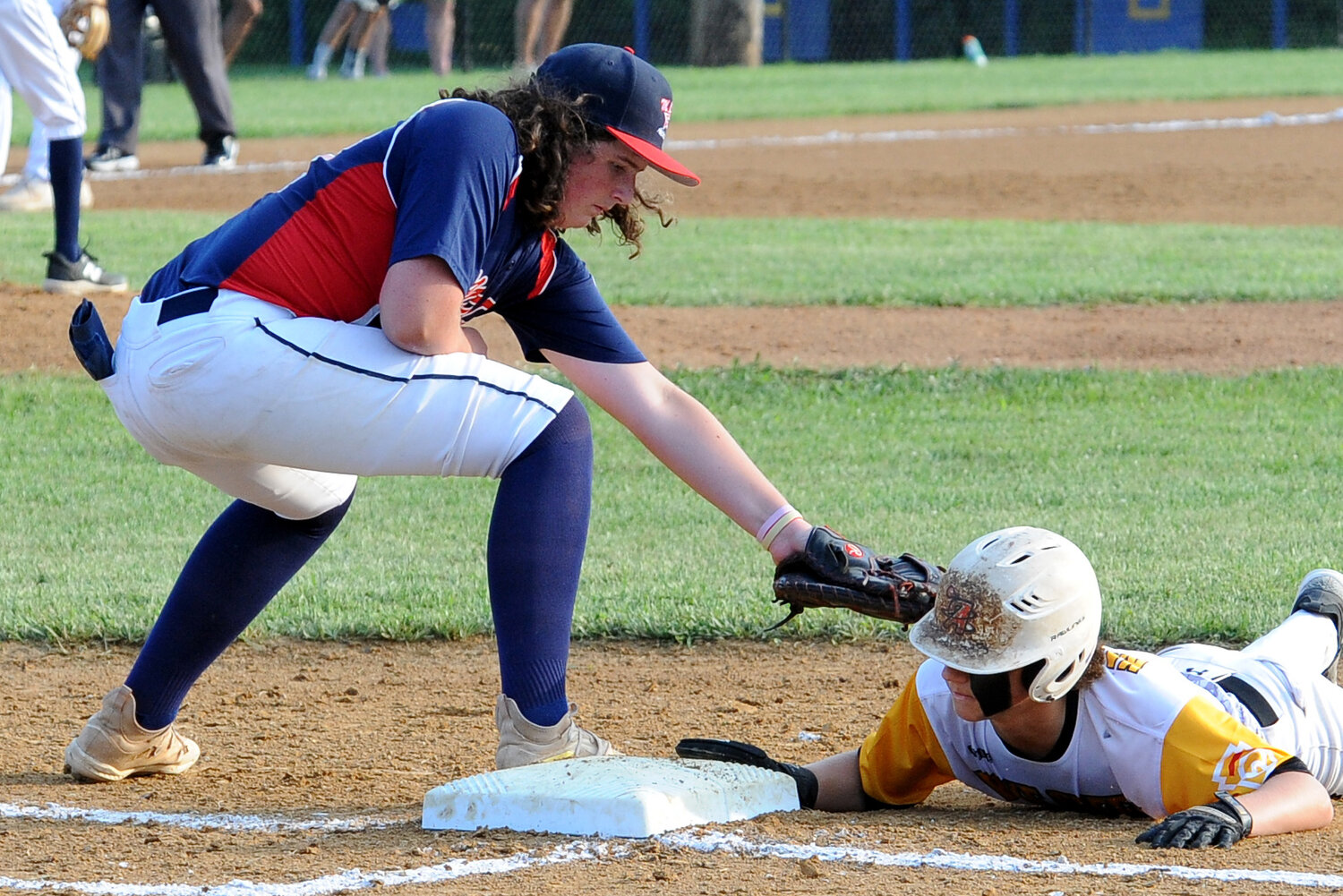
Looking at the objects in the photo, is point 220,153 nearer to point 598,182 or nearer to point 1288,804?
point 598,182

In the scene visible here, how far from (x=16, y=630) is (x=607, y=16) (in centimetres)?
2959

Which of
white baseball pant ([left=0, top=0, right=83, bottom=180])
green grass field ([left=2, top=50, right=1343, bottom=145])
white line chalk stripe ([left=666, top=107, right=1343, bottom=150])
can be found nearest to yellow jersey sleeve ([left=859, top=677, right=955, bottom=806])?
white baseball pant ([left=0, top=0, right=83, bottom=180])

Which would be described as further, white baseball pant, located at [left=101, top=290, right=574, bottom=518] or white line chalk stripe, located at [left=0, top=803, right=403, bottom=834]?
white line chalk stripe, located at [left=0, top=803, right=403, bottom=834]

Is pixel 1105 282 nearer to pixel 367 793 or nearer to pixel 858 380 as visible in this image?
pixel 858 380

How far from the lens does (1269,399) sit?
7.45 metres

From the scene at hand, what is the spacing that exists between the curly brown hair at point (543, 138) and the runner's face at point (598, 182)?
0.02 meters

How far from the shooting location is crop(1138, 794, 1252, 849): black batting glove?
9.66 feet

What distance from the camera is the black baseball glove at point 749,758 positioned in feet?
11.1

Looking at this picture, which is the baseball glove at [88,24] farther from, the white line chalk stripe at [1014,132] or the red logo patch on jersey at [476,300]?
the white line chalk stripe at [1014,132]

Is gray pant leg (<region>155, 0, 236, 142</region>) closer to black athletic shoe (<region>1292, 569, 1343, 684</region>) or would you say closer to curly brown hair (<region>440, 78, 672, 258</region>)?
curly brown hair (<region>440, 78, 672, 258</region>)

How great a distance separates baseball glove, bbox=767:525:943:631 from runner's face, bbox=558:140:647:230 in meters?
0.73

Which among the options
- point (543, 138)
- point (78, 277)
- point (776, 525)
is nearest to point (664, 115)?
point (543, 138)

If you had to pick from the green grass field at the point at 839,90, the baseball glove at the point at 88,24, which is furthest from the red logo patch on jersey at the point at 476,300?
the green grass field at the point at 839,90

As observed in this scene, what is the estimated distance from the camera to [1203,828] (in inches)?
116
